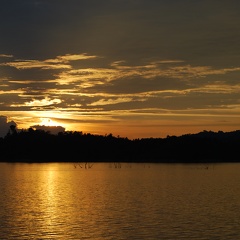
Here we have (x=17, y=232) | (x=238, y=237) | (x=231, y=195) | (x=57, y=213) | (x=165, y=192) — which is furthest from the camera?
(x=165, y=192)

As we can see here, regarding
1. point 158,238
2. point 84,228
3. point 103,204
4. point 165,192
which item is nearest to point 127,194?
point 165,192

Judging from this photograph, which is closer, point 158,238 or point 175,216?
Result: point 158,238

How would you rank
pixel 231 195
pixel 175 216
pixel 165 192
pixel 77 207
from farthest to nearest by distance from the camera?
1. pixel 165 192
2. pixel 231 195
3. pixel 77 207
4. pixel 175 216

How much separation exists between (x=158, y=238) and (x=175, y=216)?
12385 mm

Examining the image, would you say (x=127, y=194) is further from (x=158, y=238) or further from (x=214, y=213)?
(x=158, y=238)

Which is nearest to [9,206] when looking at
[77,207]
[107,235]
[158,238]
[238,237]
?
[77,207]

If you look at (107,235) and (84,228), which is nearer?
(107,235)

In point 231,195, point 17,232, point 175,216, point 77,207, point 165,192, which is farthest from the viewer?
point 165,192

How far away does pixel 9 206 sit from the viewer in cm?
6500

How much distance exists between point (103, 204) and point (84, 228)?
62.9 ft

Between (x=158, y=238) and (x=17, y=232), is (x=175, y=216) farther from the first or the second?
(x=17, y=232)

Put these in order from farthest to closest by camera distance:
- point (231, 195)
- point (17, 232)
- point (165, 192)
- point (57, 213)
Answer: point (165, 192) → point (231, 195) → point (57, 213) → point (17, 232)

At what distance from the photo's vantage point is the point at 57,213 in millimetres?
58938

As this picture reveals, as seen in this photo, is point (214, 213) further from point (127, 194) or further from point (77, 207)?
point (127, 194)
